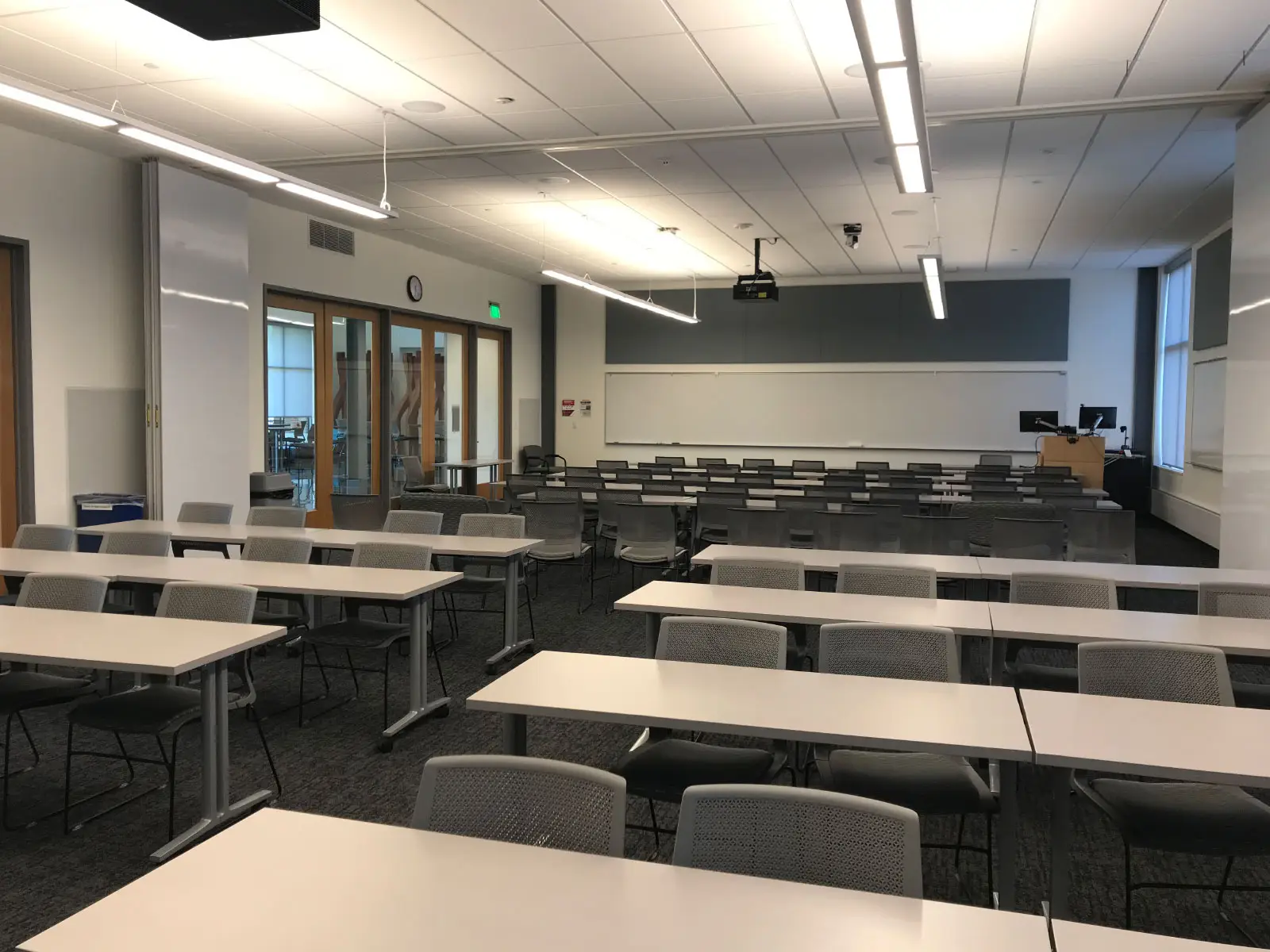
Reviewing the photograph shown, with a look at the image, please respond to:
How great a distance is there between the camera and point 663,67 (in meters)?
5.82

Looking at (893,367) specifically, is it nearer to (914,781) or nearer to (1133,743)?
(914,781)

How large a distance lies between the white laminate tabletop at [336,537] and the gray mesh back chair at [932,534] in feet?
8.77

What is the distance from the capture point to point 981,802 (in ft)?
9.10

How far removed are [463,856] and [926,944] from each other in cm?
88

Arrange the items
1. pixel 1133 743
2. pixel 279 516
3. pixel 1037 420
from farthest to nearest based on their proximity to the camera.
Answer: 1. pixel 1037 420
2. pixel 279 516
3. pixel 1133 743

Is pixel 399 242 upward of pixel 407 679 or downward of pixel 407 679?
upward

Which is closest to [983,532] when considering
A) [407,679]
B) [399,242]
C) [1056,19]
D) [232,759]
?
[1056,19]

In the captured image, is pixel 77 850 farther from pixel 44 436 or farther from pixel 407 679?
pixel 44 436

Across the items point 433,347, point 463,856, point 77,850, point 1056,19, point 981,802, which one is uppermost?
point 1056,19

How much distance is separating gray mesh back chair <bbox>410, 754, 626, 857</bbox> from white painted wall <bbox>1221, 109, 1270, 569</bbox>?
621 centimetres

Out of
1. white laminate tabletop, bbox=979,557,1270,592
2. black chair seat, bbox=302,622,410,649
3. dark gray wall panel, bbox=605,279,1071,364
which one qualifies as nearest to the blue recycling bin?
black chair seat, bbox=302,622,410,649

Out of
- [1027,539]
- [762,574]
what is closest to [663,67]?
[762,574]

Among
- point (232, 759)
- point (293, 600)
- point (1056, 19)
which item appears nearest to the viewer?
point (232, 759)

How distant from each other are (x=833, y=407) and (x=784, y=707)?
12868mm
